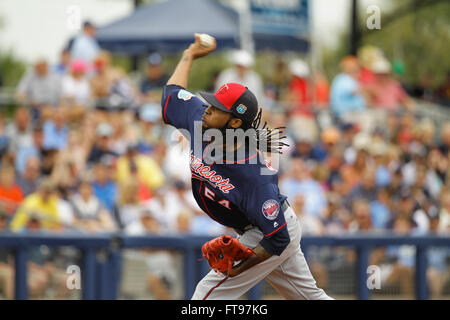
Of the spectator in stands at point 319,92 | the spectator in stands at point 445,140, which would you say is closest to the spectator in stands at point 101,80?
the spectator in stands at point 319,92

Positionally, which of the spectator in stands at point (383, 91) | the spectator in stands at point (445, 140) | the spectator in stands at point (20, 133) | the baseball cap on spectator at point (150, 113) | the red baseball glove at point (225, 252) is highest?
the spectator in stands at point (383, 91)

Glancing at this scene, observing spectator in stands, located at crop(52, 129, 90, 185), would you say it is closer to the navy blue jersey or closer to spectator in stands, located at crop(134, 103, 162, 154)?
spectator in stands, located at crop(134, 103, 162, 154)

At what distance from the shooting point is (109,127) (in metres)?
10.8

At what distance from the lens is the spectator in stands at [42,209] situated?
8.71 m

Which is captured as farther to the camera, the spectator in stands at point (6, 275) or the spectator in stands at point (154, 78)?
the spectator in stands at point (154, 78)

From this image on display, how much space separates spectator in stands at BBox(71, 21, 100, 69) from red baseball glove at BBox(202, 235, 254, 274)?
784cm

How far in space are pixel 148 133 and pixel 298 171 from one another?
230 centimetres

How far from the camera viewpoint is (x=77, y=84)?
38.4 ft

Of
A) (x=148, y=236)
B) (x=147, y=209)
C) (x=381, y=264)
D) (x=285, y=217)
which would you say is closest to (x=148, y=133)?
Answer: (x=147, y=209)

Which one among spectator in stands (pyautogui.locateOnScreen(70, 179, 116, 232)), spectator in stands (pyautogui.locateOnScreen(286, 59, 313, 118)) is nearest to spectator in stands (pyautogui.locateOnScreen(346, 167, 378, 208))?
spectator in stands (pyautogui.locateOnScreen(286, 59, 313, 118))

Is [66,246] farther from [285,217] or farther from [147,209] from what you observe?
[285,217]

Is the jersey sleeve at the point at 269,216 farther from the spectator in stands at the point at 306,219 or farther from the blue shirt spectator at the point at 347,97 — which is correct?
the blue shirt spectator at the point at 347,97

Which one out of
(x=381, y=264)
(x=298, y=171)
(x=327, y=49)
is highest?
(x=327, y=49)

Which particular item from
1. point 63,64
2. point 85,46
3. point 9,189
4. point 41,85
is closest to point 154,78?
point 85,46
